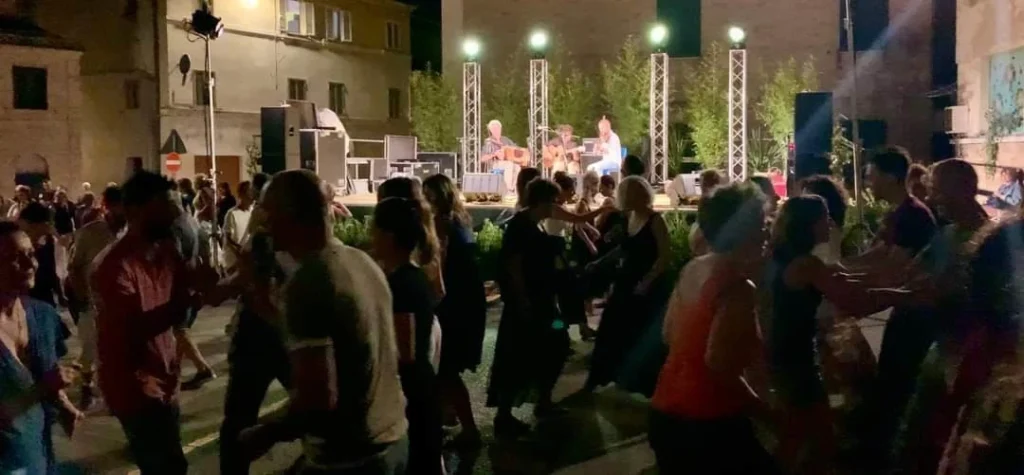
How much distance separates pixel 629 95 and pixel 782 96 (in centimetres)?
378

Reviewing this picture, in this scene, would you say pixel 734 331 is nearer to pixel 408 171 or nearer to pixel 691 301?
pixel 691 301

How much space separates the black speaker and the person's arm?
17.3ft

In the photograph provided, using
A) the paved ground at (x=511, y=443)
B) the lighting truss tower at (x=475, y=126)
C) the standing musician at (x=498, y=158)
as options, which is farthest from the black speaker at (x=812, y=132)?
the lighting truss tower at (x=475, y=126)

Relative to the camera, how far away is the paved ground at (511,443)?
608 cm

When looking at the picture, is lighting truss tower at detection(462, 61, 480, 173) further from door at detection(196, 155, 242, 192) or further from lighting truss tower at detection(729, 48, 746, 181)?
door at detection(196, 155, 242, 192)

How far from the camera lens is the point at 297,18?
120 ft

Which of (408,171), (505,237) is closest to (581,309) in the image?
(505,237)

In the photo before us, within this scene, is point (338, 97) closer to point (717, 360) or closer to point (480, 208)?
point (480, 208)

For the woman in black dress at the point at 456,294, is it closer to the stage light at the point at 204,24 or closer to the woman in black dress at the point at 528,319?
the woman in black dress at the point at 528,319

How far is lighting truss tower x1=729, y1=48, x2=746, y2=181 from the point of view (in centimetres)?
1936

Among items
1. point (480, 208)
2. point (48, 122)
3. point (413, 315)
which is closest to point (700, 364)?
point (413, 315)

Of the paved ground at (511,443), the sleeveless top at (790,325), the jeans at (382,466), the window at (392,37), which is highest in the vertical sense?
the window at (392,37)

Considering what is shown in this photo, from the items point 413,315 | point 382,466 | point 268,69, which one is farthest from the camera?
point 268,69

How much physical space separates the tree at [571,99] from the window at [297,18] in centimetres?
1277
